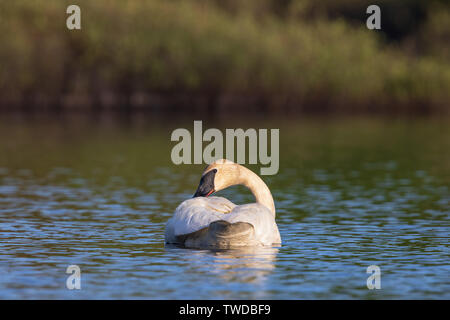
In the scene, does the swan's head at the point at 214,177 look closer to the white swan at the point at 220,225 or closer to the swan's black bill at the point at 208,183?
the swan's black bill at the point at 208,183

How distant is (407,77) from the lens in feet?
241

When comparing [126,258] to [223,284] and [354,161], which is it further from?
[354,161]

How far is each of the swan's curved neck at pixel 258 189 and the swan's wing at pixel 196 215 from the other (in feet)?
1.82

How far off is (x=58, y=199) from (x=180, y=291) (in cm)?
1111

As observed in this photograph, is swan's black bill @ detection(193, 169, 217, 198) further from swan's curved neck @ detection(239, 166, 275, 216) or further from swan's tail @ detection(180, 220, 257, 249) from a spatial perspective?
swan's tail @ detection(180, 220, 257, 249)

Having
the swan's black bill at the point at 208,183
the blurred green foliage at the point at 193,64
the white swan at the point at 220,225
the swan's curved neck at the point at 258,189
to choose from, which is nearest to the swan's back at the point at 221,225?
the white swan at the point at 220,225

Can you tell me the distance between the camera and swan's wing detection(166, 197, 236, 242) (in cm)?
1493

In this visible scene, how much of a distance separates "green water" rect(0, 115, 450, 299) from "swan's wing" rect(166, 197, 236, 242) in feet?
0.99

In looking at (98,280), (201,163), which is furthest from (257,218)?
(201,163)

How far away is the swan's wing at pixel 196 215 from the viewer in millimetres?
14930

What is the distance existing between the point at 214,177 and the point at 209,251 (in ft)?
4.86

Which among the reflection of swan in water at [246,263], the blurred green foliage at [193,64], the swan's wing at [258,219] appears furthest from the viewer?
the blurred green foliage at [193,64]

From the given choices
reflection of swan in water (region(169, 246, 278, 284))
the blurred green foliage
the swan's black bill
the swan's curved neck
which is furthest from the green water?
the blurred green foliage

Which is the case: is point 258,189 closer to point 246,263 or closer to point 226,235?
point 226,235
